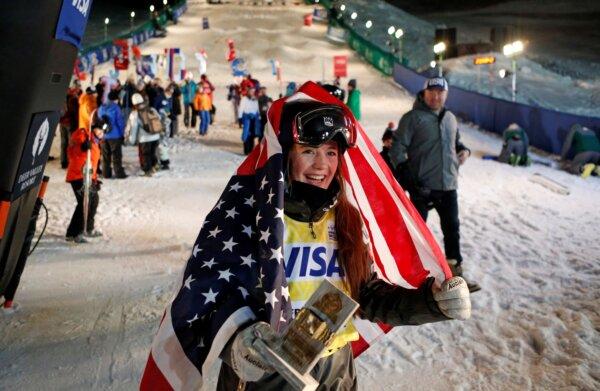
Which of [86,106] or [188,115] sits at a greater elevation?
[86,106]

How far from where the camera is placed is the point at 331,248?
7.04 feet

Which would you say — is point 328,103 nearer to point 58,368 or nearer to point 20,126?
point 20,126

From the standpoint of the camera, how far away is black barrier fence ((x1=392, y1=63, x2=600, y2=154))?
13.6 meters

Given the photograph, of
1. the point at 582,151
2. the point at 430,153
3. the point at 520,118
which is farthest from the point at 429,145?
the point at 520,118

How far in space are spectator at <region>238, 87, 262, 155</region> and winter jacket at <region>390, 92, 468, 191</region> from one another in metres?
8.07

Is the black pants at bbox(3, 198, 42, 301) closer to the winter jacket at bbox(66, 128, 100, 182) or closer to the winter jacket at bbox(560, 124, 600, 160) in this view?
the winter jacket at bbox(66, 128, 100, 182)

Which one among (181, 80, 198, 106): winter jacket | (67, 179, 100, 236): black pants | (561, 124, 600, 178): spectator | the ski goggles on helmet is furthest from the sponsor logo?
(181, 80, 198, 106): winter jacket

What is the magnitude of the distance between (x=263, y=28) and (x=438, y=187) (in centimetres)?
4465

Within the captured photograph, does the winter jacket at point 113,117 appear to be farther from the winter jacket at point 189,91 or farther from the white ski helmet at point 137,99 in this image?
the winter jacket at point 189,91

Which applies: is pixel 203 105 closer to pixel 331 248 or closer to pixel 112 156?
pixel 112 156

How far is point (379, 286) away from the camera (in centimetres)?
225

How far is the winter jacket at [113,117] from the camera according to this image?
973 cm

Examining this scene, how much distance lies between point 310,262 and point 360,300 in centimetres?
33

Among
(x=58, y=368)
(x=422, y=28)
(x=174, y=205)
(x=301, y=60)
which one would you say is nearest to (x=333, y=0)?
(x=422, y=28)
